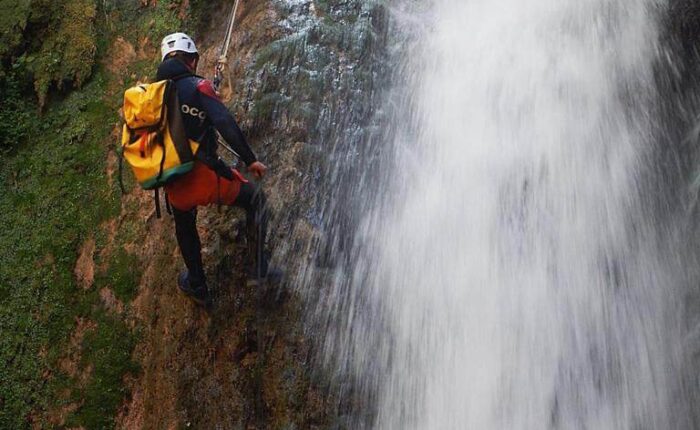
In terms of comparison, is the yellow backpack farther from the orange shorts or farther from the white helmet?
the white helmet

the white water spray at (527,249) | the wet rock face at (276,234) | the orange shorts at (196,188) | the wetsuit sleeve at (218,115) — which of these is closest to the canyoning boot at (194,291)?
the wet rock face at (276,234)

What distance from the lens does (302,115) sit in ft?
19.0

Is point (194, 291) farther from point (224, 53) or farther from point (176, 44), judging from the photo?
point (224, 53)

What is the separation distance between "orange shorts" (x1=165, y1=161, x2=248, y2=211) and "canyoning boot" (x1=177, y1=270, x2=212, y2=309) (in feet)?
2.98

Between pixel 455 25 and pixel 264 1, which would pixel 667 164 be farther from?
pixel 264 1

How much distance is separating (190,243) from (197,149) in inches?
37.6

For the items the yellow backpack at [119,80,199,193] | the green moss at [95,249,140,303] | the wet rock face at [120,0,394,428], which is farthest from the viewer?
the green moss at [95,249,140,303]

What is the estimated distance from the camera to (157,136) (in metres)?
4.19

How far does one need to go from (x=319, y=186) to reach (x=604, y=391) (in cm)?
299

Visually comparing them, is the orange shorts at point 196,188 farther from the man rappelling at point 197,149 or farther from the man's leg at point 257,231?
the man's leg at point 257,231

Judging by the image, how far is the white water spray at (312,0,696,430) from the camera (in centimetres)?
454

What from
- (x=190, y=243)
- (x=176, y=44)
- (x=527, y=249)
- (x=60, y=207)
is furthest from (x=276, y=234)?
(x=60, y=207)

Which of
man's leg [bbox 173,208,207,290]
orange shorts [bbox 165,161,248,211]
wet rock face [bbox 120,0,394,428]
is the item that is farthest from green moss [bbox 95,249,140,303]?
orange shorts [bbox 165,161,248,211]

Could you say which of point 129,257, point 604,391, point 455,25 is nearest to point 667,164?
point 604,391
